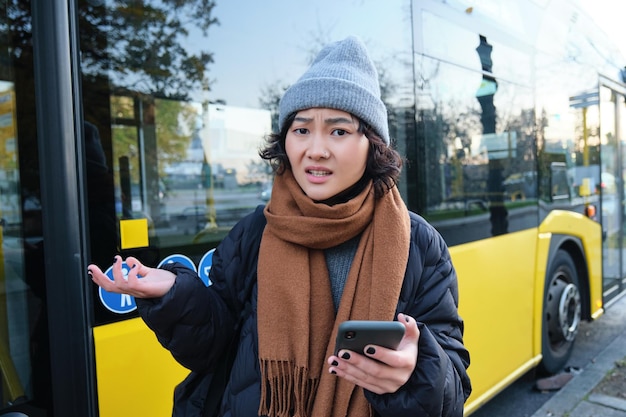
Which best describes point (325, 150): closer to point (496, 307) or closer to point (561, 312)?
point (496, 307)

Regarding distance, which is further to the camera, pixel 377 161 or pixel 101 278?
pixel 377 161

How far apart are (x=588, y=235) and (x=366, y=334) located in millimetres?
4717

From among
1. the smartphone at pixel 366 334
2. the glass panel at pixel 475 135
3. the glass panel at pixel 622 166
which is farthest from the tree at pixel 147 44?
the glass panel at pixel 622 166

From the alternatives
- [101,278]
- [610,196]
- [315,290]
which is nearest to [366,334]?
[315,290]

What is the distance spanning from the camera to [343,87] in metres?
1.39

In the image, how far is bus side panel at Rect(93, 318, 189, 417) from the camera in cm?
179

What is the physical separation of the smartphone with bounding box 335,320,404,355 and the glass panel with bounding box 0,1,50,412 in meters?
1.15

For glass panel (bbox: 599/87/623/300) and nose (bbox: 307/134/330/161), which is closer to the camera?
nose (bbox: 307/134/330/161)

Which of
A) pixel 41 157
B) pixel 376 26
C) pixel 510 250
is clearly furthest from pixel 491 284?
pixel 41 157

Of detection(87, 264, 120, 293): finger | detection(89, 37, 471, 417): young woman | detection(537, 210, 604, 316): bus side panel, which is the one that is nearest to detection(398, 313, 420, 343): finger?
detection(89, 37, 471, 417): young woman

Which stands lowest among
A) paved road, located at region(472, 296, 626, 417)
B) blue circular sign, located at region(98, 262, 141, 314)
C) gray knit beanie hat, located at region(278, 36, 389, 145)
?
paved road, located at region(472, 296, 626, 417)

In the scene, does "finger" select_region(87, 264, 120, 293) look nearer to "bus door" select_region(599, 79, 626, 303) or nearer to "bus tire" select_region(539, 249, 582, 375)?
"bus tire" select_region(539, 249, 582, 375)

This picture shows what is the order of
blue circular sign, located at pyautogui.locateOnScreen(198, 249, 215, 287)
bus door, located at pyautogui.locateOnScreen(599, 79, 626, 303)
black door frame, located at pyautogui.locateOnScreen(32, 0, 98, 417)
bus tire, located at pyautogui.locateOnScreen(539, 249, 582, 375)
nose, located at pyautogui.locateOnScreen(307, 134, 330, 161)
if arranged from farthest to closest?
bus door, located at pyautogui.locateOnScreen(599, 79, 626, 303) → bus tire, located at pyautogui.locateOnScreen(539, 249, 582, 375) → blue circular sign, located at pyautogui.locateOnScreen(198, 249, 215, 287) → black door frame, located at pyautogui.locateOnScreen(32, 0, 98, 417) → nose, located at pyautogui.locateOnScreen(307, 134, 330, 161)

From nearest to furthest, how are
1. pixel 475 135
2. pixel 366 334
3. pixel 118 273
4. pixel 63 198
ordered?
pixel 366 334
pixel 118 273
pixel 63 198
pixel 475 135
